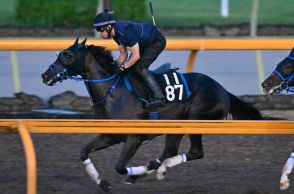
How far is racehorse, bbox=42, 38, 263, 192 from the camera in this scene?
7.92 meters

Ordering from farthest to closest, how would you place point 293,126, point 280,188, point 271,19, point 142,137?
point 271,19 → point 142,137 → point 280,188 → point 293,126

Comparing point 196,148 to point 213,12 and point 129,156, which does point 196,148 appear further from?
point 213,12

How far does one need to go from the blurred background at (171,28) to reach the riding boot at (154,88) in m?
4.10

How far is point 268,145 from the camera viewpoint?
9.86 metres

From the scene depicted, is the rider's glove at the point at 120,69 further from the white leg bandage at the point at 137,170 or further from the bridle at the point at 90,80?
the white leg bandage at the point at 137,170

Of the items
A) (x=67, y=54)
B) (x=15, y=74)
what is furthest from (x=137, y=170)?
(x=15, y=74)

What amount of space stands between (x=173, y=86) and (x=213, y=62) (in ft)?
18.7

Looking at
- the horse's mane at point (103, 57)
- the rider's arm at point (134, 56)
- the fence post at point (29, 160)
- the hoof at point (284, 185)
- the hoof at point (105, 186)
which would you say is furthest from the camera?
the horse's mane at point (103, 57)

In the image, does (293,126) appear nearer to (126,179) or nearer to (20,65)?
(126,179)

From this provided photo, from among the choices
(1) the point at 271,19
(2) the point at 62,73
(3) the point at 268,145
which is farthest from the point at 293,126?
(1) the point at 271,19

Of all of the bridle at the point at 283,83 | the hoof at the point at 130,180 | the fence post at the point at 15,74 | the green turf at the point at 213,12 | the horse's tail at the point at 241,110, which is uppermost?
the bridle at the point at 283,83

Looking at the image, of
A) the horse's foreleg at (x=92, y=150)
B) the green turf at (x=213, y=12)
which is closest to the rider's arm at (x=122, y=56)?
the horse's foreleg at (x=92, y=150)

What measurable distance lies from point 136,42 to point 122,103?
1.88ft

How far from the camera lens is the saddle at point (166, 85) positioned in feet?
26.8
